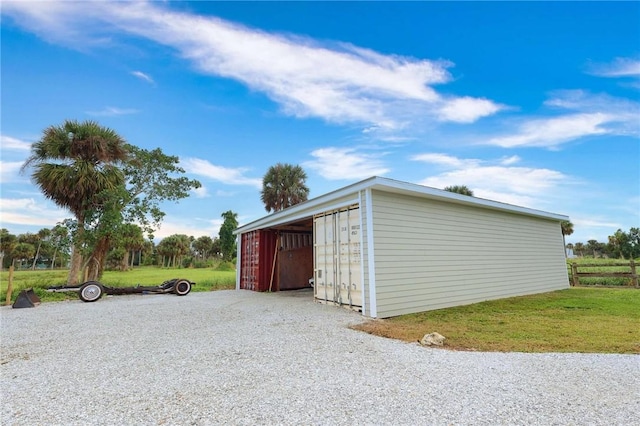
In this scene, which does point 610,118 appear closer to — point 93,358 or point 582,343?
point 582,343

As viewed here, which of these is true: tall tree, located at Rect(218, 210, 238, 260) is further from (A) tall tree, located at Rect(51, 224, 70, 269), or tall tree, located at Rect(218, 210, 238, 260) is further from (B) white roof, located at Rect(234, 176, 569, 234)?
(B) white roof, located at Rect(234, 176, 569, 234)

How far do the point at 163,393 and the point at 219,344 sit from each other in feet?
5.17

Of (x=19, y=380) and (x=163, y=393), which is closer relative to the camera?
(x=163, y=393)

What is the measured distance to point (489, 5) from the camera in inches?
303

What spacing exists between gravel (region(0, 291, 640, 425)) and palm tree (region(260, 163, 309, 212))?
54.8 feet

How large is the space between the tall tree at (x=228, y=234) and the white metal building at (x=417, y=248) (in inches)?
912

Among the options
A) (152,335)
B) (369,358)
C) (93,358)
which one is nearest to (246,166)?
(152,335)

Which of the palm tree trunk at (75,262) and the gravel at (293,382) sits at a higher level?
the palm tree trunk at (75,262)

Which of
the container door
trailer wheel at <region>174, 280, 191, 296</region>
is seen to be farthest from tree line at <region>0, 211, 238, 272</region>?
the container door

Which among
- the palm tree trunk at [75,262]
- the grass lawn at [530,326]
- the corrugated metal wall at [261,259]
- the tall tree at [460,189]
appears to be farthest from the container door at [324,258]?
the tall tree at [460,189]

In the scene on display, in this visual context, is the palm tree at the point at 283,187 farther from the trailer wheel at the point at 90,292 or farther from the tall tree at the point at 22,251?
the tall tree at the point at 22,251

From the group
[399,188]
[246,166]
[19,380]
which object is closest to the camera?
[19,380]

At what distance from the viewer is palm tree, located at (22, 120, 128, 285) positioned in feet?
37.5

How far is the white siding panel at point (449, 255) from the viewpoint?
6.59 meters
